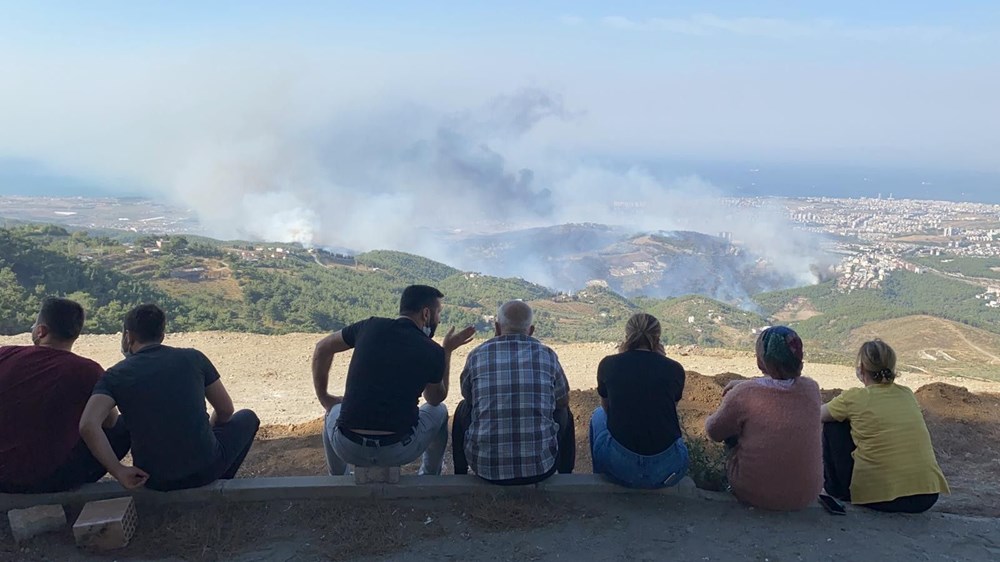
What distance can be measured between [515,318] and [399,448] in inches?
42.8

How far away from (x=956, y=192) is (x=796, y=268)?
430 feet

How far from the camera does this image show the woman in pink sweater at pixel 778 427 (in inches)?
166

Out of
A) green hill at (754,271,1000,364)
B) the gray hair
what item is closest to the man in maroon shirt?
the gray hair

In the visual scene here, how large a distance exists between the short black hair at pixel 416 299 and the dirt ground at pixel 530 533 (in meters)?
1.22

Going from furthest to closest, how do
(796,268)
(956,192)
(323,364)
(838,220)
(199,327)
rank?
(956,192) < (838,220) < (796,268) < (199,327) < (323,364)

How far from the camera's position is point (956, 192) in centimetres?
→ 16362

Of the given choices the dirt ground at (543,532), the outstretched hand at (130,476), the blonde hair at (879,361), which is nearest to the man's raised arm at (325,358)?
the dirt ground at (543,532)

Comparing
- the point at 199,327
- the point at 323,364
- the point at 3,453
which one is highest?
the point at 323,364

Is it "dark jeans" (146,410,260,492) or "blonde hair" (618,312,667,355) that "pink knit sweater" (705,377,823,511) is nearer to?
"blonde hair" (618,312,667,355)

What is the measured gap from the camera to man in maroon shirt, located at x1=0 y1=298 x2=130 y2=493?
3955 mm

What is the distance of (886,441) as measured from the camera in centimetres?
432

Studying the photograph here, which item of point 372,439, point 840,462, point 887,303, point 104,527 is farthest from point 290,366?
point 887,303

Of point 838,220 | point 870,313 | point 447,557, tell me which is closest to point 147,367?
point 447,557

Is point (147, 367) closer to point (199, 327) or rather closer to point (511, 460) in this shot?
point (511, 460)
